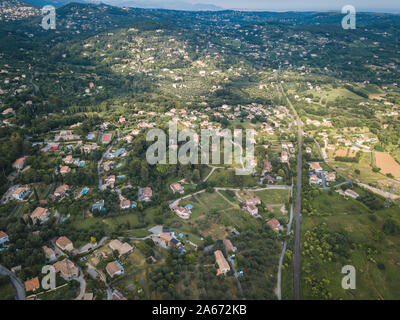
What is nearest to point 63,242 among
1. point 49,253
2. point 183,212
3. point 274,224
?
point 49,253

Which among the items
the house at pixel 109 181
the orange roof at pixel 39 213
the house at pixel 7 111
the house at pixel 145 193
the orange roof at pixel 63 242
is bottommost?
the orange roof at pixel 63 242

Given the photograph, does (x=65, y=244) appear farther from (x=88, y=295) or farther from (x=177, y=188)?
(x=177, y=188)

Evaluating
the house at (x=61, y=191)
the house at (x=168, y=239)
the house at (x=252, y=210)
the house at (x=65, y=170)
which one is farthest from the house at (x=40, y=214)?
the house at (x=252, y=210)

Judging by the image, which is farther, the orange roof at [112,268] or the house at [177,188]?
the house at [177,188]

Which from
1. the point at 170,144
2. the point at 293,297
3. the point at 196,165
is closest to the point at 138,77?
the point at 170,144

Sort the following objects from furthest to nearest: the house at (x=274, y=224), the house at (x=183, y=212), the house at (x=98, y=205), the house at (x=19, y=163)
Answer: the house at (x=19, y=163)
the house at (x=183, y=212)
the house at (x=98, y=205)
the house at (x=274, y=224)

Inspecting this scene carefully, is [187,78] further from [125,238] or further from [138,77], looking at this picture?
[125,238]

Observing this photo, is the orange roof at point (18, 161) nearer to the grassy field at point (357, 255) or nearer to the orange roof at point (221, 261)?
the orange roof at point (221, 261)
